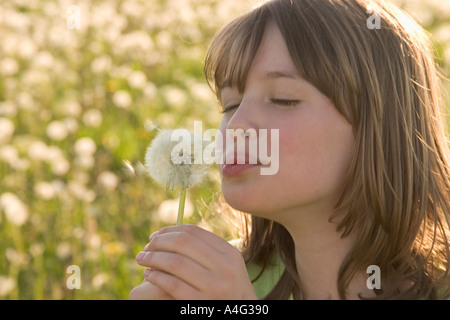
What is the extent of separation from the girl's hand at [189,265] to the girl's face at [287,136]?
150mm

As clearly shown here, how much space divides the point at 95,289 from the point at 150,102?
4.79ft

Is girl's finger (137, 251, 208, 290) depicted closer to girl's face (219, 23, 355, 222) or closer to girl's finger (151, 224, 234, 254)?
girl's finger (151, 224, 234, 254)

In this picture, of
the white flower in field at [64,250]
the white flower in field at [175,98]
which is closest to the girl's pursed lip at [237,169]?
the white flower in field at [64,250]

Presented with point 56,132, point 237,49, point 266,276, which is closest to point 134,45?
point 56,132

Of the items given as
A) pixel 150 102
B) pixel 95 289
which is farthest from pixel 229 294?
pixel 150 102

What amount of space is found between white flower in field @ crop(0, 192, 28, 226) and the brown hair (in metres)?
Result: 1.28

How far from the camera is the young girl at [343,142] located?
4.10 ft

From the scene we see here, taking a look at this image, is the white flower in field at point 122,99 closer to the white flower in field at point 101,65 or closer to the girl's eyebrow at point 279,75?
the white flower in field at point 101,65

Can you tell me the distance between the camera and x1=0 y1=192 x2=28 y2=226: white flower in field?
8.16 ft

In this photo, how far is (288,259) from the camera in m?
1.54

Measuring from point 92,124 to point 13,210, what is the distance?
0.76 metres

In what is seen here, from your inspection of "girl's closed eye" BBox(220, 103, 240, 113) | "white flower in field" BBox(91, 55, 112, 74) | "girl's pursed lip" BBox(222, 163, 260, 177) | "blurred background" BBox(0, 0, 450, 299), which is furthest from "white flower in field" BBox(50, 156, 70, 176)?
"girl's pursed lip" BBox(222, 163, 260, 177)
